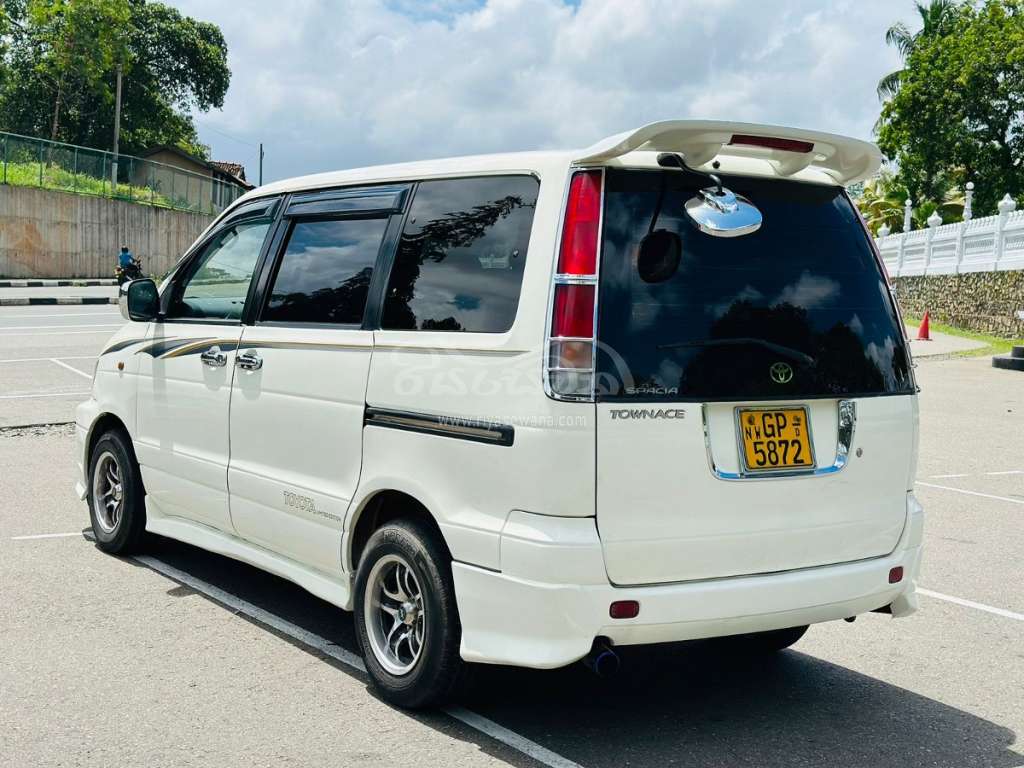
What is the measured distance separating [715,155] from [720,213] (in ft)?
0.79

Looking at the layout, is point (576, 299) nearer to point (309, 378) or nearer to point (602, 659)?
point (602, 659)

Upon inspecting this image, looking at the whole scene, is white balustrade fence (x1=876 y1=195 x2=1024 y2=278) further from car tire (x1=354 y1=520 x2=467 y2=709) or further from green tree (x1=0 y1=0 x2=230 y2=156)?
green tree (x1=0 y1=0 x2=230 y2=156)

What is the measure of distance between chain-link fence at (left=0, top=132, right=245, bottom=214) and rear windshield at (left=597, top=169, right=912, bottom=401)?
4044 centimetres

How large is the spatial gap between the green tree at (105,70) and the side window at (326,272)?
53.1 meters

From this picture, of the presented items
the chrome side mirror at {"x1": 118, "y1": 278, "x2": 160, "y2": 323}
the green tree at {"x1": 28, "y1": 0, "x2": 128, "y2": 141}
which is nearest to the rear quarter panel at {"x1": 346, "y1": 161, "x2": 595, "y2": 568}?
the chrome side mirror at {"x1": 118, "y1": 278, "x2": 160, "y2": 323}

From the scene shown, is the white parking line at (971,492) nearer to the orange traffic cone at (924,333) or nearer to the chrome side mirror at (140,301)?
the chrome side mirror at (140,301)

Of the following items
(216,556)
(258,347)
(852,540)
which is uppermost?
(258,347)

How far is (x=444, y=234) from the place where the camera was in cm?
427

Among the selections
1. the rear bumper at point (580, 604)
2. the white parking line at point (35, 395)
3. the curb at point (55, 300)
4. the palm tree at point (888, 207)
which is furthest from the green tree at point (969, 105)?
the rear bumper at point (580, 604)

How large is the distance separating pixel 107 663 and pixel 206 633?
535 mm

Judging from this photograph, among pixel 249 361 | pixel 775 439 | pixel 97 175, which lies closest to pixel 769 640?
pixel 775 439

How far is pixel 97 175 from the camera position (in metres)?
43.5

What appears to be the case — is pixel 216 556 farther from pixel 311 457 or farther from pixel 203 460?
pixel 311 457

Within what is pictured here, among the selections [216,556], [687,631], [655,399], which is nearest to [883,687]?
[687,631]
